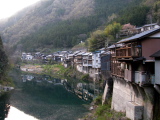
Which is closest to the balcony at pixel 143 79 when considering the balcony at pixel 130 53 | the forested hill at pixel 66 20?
the balcony at pixel 130 53

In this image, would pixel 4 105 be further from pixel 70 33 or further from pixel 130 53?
pixel 70 33

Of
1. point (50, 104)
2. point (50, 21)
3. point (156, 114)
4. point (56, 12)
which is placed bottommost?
point (50, 104)

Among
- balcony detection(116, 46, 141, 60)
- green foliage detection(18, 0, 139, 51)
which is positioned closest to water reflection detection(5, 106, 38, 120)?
balcony detection(116, 46, 141, 60)

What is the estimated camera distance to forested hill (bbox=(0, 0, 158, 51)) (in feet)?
210

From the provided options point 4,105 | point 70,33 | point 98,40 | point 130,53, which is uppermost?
point 70,33

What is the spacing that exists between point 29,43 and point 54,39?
1553cm

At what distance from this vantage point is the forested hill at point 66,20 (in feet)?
210

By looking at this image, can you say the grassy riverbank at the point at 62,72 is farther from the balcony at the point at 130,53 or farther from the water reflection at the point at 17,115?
the balcony at the point at 130,53

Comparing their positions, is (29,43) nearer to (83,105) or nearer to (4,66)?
(4,66)

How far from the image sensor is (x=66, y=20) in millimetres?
99125

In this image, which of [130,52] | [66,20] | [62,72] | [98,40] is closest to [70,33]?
[66,20]

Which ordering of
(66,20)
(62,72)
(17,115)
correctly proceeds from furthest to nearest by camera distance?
(66,20) → (62,72) → (17,115)

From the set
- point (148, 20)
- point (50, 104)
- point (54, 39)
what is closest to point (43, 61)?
point (54, 39)

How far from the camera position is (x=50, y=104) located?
22.4 m
